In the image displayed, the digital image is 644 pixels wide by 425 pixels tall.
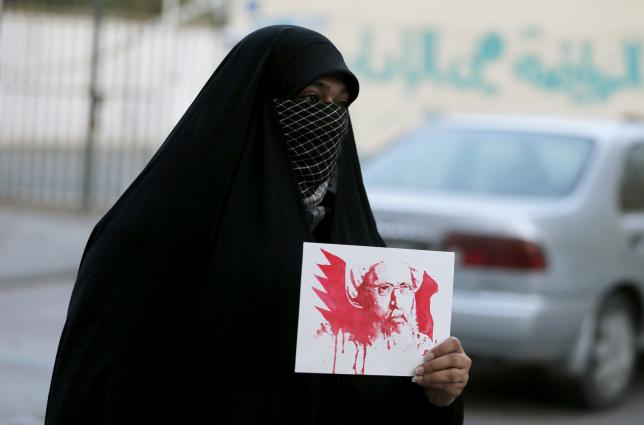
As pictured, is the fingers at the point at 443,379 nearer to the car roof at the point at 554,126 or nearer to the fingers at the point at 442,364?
the fingers at the point at 442,364

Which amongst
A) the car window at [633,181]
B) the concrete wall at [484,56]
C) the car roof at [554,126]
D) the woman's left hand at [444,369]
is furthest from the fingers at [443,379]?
the concrete wall at [484,56]

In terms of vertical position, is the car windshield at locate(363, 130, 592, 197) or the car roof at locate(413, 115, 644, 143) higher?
the car roof at locate(413, 115, 644, 143)

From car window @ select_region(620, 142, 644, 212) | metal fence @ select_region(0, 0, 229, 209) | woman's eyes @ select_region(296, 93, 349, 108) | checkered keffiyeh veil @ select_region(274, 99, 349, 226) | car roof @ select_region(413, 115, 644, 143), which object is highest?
metal fence @ select_region(0, 0, 229, 209)

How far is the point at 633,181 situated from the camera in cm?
740

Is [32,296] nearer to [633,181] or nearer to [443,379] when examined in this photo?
[633,181]

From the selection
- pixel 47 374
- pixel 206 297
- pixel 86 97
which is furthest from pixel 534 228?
pixel 86 97

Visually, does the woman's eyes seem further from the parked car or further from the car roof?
the car roof

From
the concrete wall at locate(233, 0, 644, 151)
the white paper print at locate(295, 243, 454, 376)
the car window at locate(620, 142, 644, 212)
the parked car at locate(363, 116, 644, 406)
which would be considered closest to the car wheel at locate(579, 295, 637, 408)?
the parked car at locate(363, 116, 644, 406)

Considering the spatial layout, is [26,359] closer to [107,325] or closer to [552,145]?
[552,145]

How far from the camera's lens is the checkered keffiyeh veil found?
8.51 ft

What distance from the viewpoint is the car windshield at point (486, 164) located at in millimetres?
7059

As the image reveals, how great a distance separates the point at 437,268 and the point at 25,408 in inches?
164

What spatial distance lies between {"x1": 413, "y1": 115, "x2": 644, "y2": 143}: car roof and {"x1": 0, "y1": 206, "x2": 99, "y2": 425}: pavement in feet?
9.29

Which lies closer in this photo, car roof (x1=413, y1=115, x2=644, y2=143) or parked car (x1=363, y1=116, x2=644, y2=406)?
parked car (x1=363, y1=116, x2=644, y2=406)
